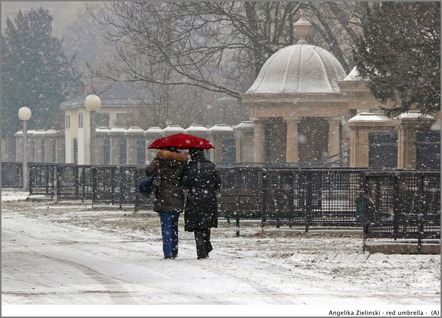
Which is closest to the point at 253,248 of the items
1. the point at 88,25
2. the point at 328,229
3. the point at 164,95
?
the point at 328,229

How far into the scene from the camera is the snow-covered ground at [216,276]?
40.0 ft

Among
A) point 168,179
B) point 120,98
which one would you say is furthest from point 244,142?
point 120,98

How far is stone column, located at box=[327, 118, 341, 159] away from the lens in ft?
150

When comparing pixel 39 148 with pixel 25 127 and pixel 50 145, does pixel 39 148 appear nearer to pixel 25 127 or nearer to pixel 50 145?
pixel 50 145

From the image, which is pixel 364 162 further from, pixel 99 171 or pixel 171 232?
pixel 171 232

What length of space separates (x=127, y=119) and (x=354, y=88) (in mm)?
45490

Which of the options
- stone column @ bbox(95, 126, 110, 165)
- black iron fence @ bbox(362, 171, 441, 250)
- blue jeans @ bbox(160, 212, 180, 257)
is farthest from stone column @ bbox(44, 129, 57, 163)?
blue jeans @ bbox(160, 212, 180, 257)

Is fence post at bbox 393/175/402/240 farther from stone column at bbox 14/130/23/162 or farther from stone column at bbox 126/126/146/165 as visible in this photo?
stone column at bbox 14/130/23/162

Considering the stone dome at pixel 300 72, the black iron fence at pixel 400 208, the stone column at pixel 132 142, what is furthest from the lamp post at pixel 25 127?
the black iron fence at pixel 400 208

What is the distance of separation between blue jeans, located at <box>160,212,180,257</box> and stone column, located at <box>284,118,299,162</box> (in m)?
27.4

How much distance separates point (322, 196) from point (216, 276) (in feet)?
26.9

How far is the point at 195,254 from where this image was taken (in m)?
19.1

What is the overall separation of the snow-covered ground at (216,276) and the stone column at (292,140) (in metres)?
20.2

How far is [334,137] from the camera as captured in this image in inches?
1805
